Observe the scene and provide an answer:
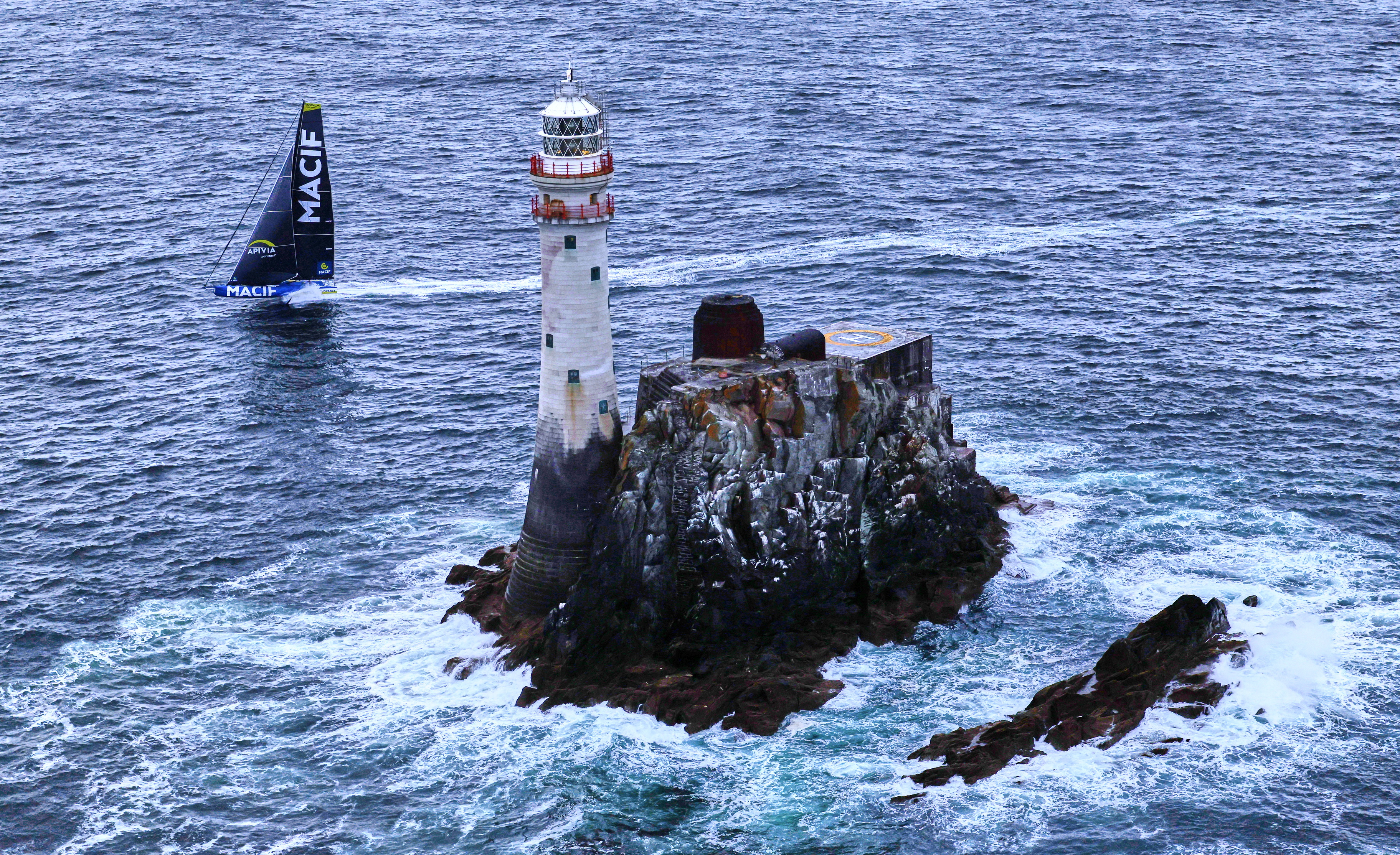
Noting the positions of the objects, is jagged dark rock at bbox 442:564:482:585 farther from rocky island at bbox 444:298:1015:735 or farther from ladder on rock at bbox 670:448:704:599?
ladder on rock at bbox 670:448:704:599

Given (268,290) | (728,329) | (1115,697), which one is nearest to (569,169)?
(728,329)

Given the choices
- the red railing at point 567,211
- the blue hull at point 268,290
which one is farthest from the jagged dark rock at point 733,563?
the blue hull at point 268,290

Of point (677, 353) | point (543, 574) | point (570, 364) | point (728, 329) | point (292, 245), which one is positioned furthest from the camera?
point (292, 245)

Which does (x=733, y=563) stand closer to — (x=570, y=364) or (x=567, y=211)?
(x=570, y=364)

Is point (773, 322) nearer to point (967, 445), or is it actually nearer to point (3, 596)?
point (967, 445)

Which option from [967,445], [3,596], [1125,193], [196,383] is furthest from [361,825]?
[1125,193]

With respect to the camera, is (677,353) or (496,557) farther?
(677,353)

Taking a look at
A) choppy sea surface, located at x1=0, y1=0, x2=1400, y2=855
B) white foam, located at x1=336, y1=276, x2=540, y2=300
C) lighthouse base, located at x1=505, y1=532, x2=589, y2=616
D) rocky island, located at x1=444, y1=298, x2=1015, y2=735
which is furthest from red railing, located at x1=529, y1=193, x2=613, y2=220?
white foam, located at x1=336, y1=276, x2=540, y2=300
